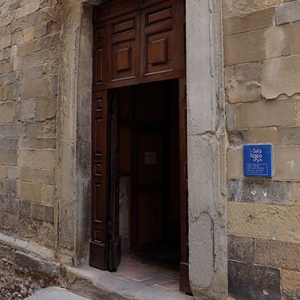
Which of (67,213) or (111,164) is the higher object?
(111,164)

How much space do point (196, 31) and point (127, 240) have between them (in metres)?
2.55

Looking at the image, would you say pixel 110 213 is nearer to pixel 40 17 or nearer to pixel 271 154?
pixel 271 154

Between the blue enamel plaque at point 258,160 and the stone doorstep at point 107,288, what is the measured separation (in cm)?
117

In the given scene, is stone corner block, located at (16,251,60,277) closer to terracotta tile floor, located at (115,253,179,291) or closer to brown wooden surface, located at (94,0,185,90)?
terracotta tile floor, located at (115,253,179,291)

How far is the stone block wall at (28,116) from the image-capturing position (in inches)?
162

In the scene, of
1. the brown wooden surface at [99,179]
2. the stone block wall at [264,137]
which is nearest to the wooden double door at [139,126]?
the brown wooden surface at [99,179]

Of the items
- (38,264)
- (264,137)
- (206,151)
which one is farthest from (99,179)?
(264,137)

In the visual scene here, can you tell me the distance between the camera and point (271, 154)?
2.49 metres

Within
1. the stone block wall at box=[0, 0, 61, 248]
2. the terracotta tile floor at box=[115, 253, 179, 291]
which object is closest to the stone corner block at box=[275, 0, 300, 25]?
the terracotta tile floor at box=[115, 253, 179, 291]

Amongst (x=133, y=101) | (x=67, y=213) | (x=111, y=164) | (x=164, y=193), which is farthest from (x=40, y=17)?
(x=164, y=193)

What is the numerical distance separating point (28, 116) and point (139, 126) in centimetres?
129

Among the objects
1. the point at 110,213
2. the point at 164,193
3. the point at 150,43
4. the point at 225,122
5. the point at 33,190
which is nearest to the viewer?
the point at 225,122

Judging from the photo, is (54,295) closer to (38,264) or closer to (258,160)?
(38,264)

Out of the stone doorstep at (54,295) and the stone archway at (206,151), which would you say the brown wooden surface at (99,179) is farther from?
the stone archway at (206,151)
